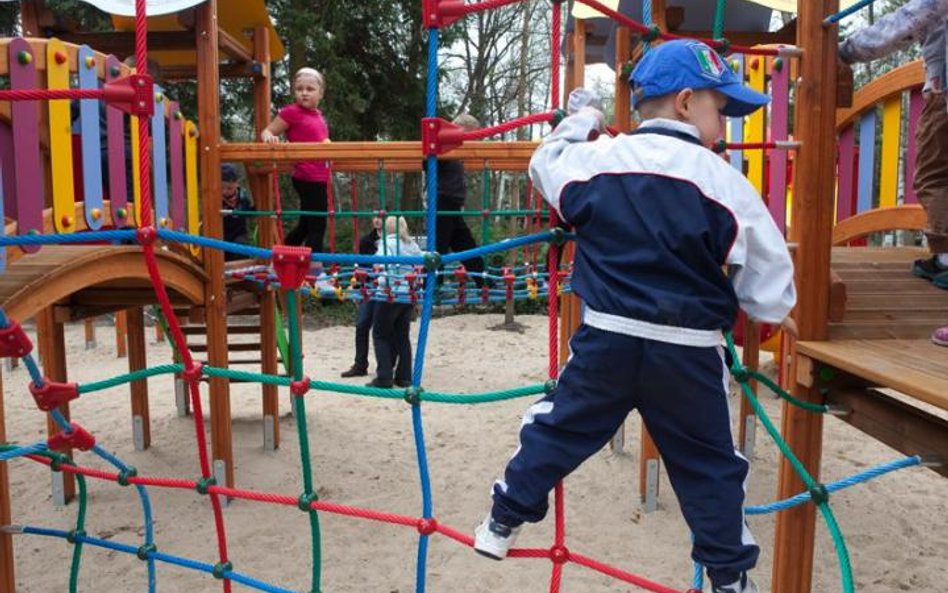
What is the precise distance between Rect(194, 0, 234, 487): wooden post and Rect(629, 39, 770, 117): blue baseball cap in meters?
2.79

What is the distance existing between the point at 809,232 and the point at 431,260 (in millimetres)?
956

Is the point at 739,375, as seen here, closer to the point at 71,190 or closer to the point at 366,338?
the point at 71,190

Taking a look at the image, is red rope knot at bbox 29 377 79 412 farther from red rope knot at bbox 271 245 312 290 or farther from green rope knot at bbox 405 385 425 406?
green rope knot at bbox 405 385 425 406

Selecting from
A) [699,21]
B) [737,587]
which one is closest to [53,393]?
[737,587]

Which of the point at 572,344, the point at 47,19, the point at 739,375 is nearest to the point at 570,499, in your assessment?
the point at 739,375

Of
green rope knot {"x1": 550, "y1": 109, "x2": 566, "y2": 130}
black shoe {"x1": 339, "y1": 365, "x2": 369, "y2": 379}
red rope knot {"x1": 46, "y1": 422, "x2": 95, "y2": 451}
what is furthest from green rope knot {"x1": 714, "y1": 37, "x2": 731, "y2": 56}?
black shoe {"x1": 339, "y1": 365, "x2": 369, "y2": 379}

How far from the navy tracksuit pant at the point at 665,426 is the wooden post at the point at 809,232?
54 cm

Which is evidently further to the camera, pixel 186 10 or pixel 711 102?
pixel 186 10

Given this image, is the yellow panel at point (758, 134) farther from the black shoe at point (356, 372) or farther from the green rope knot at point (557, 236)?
the black shoe at point (356, 372)

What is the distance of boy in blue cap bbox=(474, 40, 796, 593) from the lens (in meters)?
1.53

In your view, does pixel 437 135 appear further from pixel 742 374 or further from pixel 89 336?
pixel 89 336

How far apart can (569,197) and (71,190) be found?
6.08 feet

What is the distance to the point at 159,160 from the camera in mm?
3439

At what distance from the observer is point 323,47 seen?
32.6 ft
